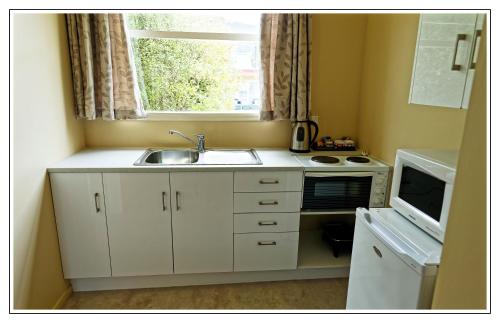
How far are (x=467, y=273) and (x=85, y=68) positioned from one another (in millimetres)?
2369

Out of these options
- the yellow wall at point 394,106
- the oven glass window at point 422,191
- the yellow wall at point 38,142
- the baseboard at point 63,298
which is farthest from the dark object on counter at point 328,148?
the baseboard at point 63,298

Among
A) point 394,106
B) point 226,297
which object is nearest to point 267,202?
point 226,297

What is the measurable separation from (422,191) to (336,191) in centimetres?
86

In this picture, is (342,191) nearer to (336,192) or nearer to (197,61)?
(336,192)

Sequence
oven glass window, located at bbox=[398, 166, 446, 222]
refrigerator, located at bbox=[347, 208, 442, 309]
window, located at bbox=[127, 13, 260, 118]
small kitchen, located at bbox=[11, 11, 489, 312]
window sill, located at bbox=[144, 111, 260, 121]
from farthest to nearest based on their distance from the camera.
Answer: window sill, located at bbox=[144, 111, 260, 121] < window, located at bbox=[127, 13, 260, 118] < small kitchen, located at bbox=[11, 11, 489, 312] < oven glass window, located at bbox=[398, 166, 446, 222] < refrigerator, located at bbox=[347, 208, 442, 309]

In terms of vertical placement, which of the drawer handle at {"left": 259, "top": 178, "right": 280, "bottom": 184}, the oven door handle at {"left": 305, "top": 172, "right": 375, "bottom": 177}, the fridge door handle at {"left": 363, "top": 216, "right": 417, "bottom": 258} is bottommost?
the fridge door handle at {"left": 363, "top": 216, "right": 417, "bottom": 258}

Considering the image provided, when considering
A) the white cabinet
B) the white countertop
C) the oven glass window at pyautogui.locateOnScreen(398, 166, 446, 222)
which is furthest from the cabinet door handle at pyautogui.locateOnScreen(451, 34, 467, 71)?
the white countertop

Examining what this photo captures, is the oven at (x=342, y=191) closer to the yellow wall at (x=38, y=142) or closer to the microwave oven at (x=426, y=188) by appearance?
the microwave oven at (x=426, y=188)

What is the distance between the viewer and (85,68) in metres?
2.12

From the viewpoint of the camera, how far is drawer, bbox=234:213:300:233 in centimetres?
209

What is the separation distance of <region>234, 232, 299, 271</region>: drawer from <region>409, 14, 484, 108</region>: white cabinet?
4.04ft

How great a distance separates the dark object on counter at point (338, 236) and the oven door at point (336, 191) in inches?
13.3

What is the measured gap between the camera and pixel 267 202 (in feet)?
6.84

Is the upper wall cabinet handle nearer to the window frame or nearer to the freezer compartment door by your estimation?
the window frame
